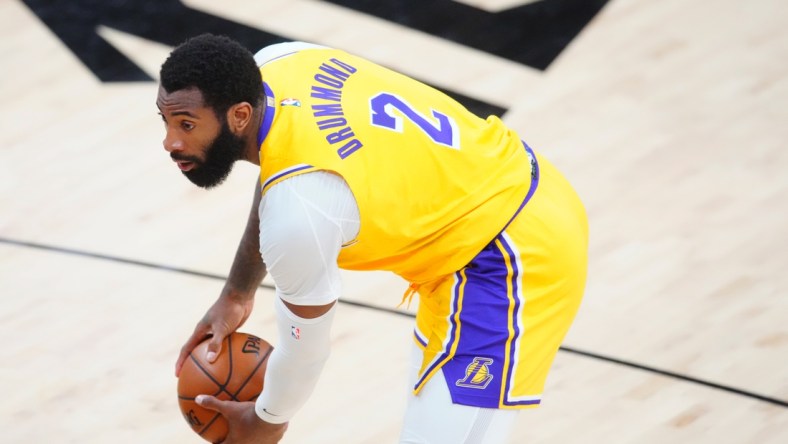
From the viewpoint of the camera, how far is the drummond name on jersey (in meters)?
2.80

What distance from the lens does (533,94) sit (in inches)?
244

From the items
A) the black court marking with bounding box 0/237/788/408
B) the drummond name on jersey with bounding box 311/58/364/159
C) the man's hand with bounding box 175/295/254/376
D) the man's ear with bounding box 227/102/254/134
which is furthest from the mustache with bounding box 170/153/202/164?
the black court marking with bounding box 0/237/788/408

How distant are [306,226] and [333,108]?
0.34 meters

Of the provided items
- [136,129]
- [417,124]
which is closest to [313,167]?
[417,124]

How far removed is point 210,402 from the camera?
11.2 ft

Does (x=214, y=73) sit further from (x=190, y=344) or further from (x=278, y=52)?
(x=190, y=344)

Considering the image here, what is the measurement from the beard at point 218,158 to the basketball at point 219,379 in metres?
0.81

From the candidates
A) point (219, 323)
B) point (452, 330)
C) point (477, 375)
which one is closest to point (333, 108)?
point (452, 330)

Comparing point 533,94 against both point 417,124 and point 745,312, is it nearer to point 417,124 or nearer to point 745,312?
point 745,312

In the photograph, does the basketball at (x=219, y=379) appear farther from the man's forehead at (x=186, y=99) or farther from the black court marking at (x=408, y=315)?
the black court marking at (x=408, y=315)

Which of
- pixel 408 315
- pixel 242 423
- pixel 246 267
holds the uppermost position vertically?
pixel 246 267

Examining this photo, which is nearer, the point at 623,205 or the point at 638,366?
the point at 638,366

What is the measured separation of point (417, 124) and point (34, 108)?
12.5ft

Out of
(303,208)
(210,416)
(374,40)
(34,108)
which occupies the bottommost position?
(34,108)
